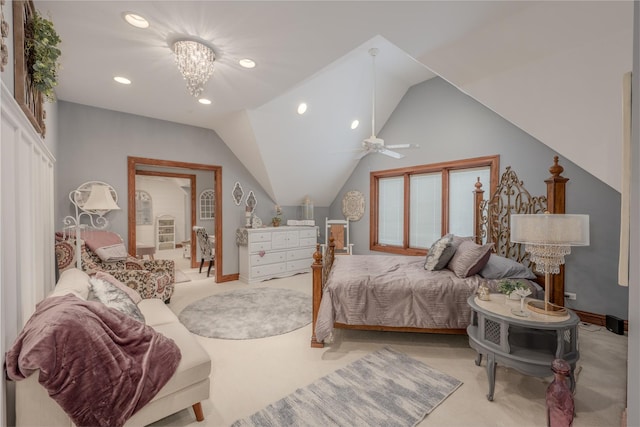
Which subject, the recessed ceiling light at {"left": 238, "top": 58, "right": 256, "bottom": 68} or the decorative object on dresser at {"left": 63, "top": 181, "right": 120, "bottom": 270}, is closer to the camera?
the recessed ceiling light at {"left": 238, "top": 58, "right": 256, "bottom": 68}

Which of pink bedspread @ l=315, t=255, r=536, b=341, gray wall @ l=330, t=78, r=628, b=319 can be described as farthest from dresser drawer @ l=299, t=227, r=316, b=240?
pink bedspread @ l=315, t=255, r=536, b=341

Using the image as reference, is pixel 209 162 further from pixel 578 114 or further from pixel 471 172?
pixel 578 114

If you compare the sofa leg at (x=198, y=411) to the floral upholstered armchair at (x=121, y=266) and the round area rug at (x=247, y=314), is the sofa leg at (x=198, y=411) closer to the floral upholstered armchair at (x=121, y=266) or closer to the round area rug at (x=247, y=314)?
the round area rug at (x=247, y=314)

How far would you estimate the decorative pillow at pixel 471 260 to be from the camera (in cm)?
281

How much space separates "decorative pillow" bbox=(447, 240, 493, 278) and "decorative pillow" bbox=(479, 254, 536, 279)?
3.1 inches

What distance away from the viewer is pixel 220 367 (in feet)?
7.80

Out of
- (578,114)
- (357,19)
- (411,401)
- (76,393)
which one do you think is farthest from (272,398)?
(578,114)

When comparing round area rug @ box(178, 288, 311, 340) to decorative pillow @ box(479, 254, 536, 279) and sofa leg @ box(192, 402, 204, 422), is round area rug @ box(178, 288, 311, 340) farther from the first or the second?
decorative pillow @ box(479, 254, 536, 279)

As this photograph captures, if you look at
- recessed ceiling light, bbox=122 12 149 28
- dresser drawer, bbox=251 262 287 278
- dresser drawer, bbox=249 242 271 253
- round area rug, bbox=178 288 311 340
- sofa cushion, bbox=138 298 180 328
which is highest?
recessed ceiling light, bbox=122 12 149 28

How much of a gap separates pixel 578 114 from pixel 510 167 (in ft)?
5.48

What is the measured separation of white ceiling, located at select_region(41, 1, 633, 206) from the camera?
1944mm

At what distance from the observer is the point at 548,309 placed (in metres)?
2.02

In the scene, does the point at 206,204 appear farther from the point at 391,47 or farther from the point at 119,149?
the point at 391,47

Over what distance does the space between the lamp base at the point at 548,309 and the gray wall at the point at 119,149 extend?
4521 millimetres
